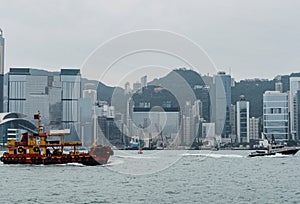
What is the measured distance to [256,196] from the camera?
42.3 meters

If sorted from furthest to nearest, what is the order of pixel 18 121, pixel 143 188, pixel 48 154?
pixel 18 121 → pixel 48 154 → pixel 143 188

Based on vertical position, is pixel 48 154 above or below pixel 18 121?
below

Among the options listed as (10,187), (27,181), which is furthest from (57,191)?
(27,181)

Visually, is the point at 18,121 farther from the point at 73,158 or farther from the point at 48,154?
the point at 73,158

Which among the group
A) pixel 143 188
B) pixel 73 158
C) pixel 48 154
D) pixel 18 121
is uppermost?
pixel 18 121

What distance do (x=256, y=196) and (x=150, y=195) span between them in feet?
24.0

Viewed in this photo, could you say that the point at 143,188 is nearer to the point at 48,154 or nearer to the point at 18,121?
the point at 48,154

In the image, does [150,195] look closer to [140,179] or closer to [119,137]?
[140,179]

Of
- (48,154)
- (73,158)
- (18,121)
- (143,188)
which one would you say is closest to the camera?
(143,188)

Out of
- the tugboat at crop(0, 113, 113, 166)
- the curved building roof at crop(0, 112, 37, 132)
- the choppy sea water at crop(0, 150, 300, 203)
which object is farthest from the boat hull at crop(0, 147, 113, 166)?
the curved building roof at crop(0, 112, 37, 132)

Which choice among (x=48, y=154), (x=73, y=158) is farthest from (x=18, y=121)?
(x=73, y=158)

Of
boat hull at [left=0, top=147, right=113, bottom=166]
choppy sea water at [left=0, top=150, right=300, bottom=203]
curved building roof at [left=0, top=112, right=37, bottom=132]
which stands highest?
curved building roof at [left=0, top=112, right=37, bottom=132]

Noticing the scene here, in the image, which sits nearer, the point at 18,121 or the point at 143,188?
the point at 143,188

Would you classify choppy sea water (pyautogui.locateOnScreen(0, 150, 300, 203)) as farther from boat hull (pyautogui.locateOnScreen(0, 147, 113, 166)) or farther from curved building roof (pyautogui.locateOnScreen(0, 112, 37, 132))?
curved building roof (pyautogui.locateOnScreen(0, 112, 37, 132))
